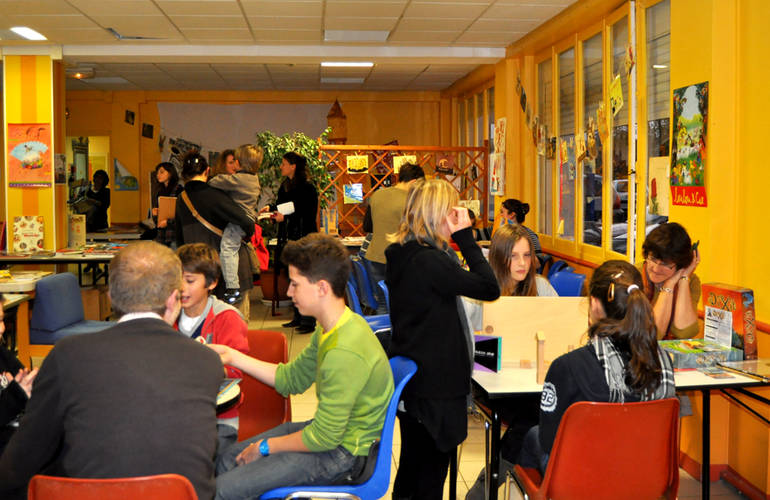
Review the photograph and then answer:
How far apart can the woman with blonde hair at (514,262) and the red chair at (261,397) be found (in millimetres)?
1292

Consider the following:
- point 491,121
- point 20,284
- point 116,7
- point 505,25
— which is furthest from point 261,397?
point 491,121

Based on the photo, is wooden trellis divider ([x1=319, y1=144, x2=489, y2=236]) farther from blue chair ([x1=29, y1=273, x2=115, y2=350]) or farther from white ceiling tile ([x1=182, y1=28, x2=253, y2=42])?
blue chair ([x1=29, y1=273, x2=115, y2=350])

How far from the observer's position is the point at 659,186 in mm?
4883

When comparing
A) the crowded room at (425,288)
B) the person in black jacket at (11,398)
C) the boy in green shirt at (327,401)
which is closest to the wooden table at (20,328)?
the crowded room at (425,288)

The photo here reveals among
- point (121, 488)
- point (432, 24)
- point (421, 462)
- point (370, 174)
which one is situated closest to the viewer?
point (121, 488)

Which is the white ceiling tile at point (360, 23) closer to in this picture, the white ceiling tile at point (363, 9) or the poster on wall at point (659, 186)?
the white ceiling tile at point (363, 9)

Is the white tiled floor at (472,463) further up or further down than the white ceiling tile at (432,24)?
further down

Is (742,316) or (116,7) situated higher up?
(116,7)

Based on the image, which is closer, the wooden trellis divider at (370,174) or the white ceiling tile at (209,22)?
the white ceiling tile at (209,22)

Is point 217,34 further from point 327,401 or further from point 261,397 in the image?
point 327,401

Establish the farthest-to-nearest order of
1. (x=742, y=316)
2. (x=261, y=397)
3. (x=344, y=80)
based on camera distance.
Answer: (x=344, y=80)
(x=742, y=316)
(x=261, y=397)

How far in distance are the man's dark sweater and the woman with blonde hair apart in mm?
2363

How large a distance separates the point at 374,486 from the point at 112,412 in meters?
1.00

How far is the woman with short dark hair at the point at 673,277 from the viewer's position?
3.63 meters
